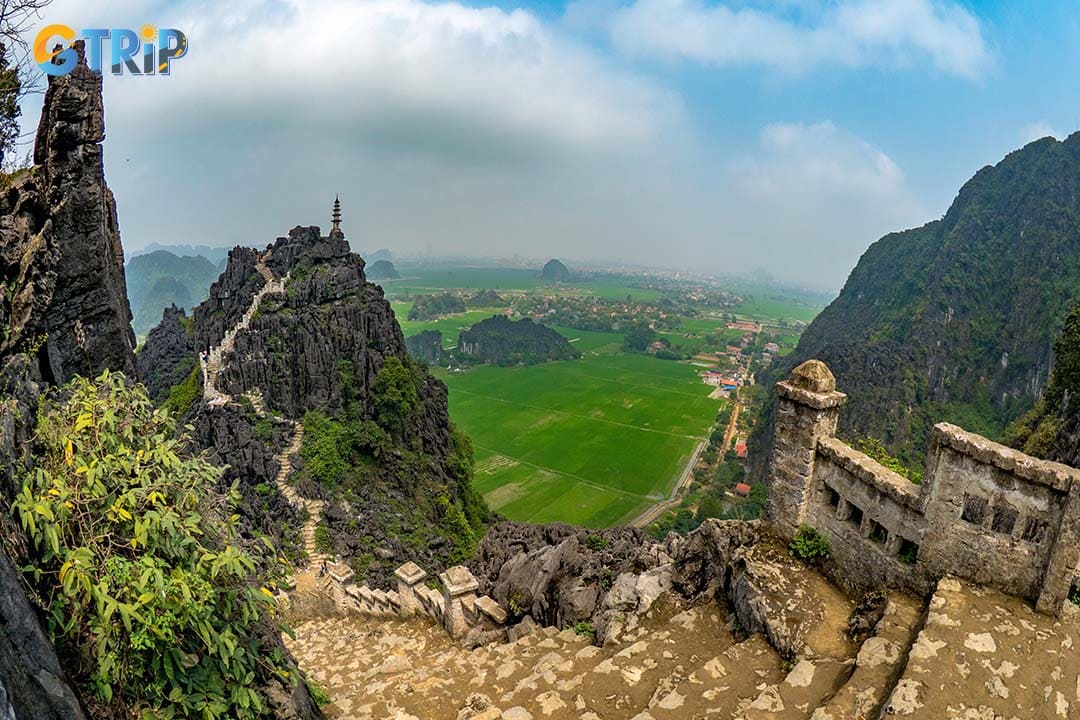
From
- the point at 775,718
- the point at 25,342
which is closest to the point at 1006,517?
the point at 775,718

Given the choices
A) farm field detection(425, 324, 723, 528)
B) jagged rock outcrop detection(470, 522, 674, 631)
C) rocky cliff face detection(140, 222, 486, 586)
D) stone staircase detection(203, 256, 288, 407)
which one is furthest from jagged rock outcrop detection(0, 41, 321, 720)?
farm field detection(425, 324, 723, 528)

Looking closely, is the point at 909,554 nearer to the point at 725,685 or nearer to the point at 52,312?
the point at 725,685

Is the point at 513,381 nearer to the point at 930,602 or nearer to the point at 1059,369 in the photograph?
the point at 1059,369

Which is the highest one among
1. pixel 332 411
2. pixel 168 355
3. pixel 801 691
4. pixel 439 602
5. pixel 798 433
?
pixel 798 433

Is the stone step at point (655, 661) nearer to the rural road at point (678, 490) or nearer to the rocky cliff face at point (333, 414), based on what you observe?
the rocky cliff face at point (333, 414)

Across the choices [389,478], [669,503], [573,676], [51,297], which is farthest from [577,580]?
[669,503]
